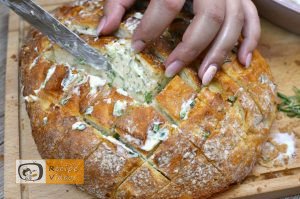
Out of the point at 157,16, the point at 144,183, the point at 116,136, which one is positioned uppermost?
the point at 157,16

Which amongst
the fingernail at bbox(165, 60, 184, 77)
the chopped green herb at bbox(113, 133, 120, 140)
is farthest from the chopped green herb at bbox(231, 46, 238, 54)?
the chopped green herb at bbox(113, 133, 120, 140)

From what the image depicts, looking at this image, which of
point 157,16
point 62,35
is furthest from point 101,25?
point 157,16

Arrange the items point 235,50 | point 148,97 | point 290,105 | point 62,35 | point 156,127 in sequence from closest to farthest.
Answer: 1. point 156,127
2. point 148,97
3. point 62,35
4. point 235,50
5. point 290,105

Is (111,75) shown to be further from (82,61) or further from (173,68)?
(173,68)

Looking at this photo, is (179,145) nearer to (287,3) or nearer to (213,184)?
(213,184)

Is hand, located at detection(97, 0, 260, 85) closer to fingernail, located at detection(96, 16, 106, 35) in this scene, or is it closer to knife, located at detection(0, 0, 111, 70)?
fingernail, located at detection(96, 16, 106, 35)

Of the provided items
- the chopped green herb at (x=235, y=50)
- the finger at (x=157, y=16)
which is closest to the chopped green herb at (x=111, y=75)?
the finger at (x=157, y=16)

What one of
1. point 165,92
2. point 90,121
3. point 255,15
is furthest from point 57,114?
point 255,15
